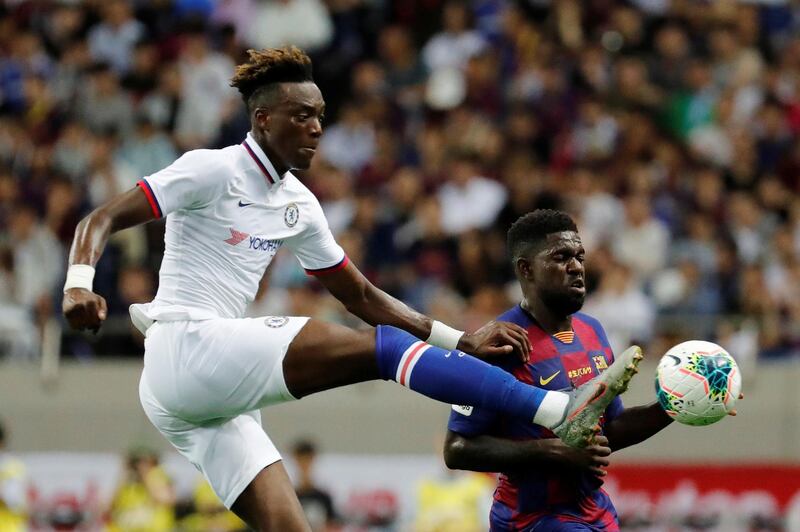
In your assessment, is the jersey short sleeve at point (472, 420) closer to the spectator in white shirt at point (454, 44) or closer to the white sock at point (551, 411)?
the white sock at point (551, 411)

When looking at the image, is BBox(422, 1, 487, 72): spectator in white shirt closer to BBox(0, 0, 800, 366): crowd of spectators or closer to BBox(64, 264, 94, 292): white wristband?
BBox(0, 0, 800, 366): crowd of spectators

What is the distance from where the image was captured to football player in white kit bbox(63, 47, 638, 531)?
569cm

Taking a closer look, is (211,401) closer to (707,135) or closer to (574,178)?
(574,178)

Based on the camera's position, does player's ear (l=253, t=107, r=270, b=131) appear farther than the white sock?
Yes

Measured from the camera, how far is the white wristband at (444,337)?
21.2ft

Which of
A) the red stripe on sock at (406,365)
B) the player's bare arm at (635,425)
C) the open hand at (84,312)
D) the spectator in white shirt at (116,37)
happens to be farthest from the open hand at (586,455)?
the spectator in white shirt at (116,37)

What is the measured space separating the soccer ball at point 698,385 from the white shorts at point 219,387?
156 cm

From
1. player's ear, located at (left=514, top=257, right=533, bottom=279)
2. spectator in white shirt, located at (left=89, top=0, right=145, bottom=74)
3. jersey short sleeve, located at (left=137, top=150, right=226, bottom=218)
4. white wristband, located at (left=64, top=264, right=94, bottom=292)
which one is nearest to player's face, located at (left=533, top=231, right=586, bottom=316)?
player's ear, located at (left=514, top=257, right=533, bottom=279)

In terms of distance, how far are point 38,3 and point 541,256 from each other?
37.9 feet

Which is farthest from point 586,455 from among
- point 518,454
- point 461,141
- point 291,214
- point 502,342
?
point 461,141

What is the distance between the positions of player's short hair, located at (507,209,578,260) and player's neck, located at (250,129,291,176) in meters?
1.08

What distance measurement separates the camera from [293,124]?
20.5 feet

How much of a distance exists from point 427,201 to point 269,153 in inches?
287

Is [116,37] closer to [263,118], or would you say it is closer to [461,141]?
[461,141]
